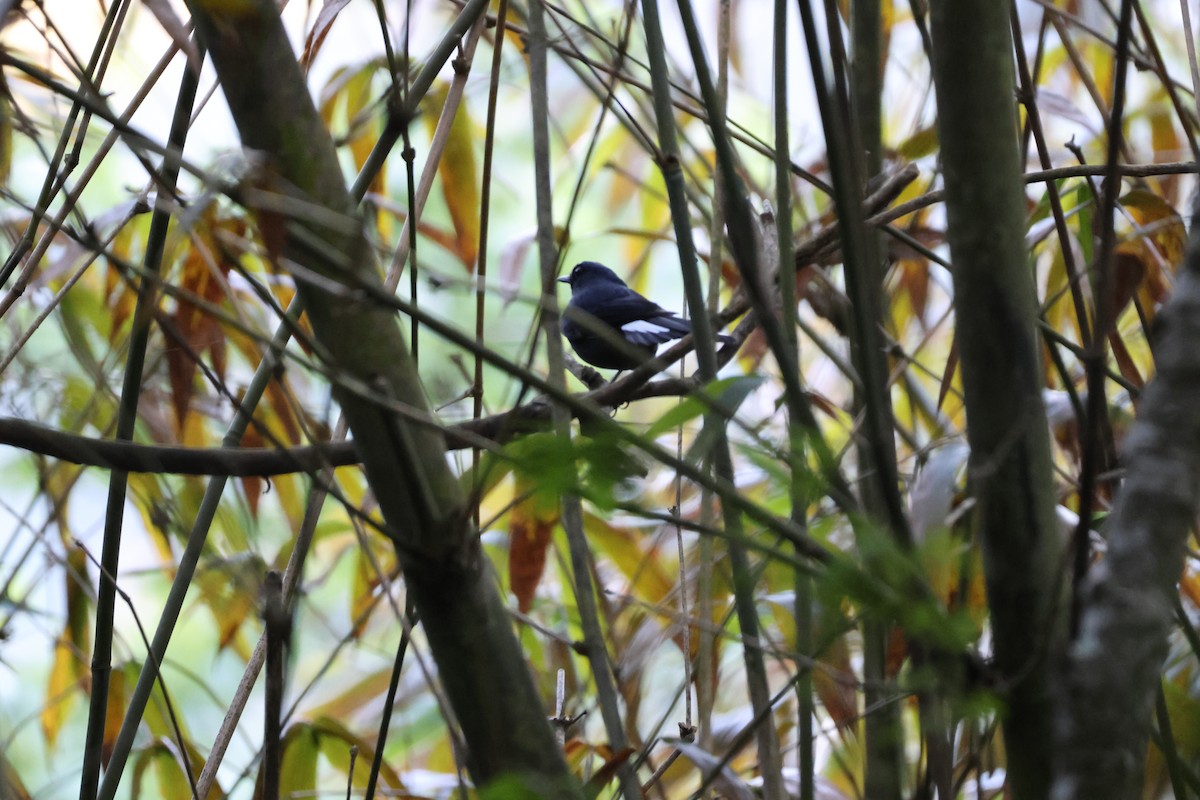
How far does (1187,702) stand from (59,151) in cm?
107

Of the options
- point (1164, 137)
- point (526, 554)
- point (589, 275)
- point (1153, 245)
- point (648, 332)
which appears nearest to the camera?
point (526, 554)

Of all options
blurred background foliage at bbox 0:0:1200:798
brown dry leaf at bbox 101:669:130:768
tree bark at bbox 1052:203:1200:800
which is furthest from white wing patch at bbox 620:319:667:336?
tree bark at bbox 1052:203:1200:800

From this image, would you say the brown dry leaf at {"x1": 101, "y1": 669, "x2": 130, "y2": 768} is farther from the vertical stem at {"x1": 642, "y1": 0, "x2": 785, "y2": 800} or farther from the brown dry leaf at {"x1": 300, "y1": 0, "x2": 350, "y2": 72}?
the vertical stem at {"x1": 642, "y1": 0, "x2": 785, "y2": 800}

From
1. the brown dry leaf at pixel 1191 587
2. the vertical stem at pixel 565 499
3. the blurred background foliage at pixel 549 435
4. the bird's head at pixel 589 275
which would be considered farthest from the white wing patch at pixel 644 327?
the vertical stem at pixel 565 499

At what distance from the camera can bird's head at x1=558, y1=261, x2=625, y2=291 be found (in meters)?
3.47

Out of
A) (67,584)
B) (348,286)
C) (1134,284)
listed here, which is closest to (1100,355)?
(348,286)

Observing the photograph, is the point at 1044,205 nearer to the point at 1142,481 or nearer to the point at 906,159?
the point at 906,159

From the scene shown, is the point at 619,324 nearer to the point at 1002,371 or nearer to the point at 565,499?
the point at 565,499

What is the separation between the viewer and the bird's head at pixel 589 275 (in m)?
3.47

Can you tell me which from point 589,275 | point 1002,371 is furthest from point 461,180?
point 589,275

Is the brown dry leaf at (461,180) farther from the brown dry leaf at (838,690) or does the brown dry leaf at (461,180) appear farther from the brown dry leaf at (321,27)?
the brown dry leaf at (838,690)

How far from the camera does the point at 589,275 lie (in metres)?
3.55

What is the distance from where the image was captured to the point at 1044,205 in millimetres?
1313

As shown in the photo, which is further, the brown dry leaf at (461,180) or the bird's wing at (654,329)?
the bird's wing at (654,329)
